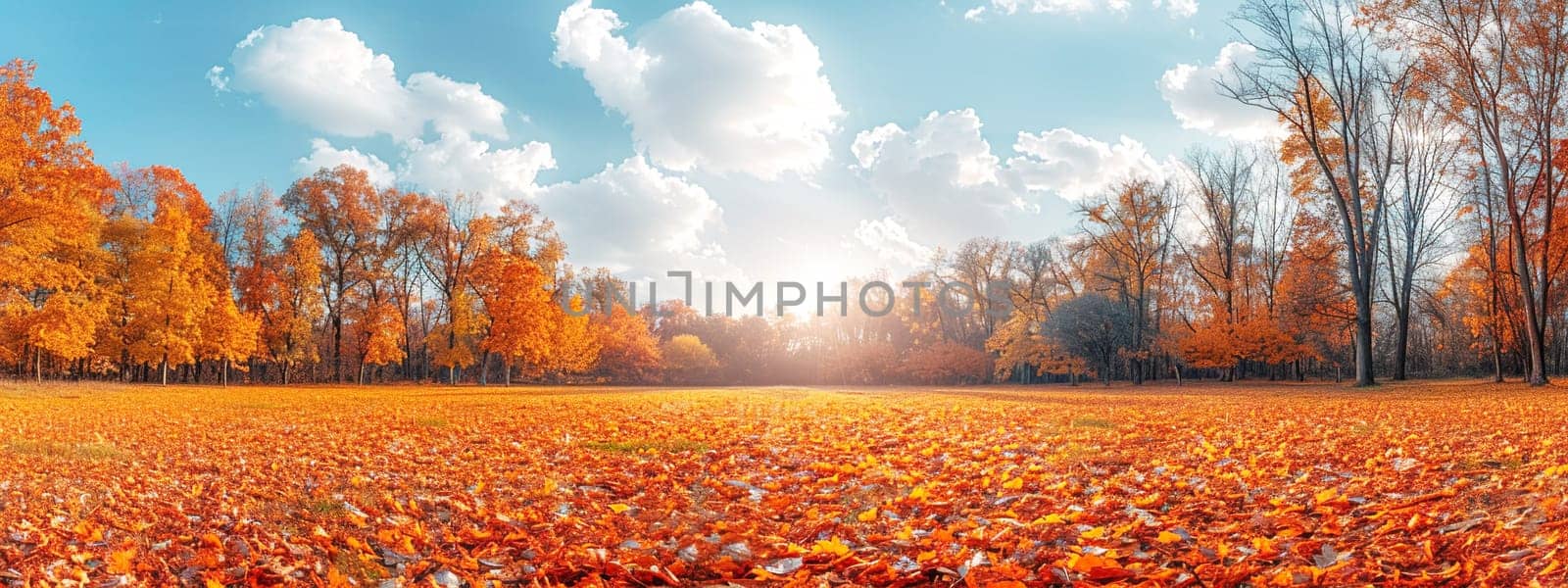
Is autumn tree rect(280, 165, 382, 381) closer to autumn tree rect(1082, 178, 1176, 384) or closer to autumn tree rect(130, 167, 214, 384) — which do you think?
autumn tree rect(130, 167, 214, 384)

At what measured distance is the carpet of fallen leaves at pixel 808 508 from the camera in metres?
3.92

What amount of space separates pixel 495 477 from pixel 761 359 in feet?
194

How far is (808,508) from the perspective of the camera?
5.39 m

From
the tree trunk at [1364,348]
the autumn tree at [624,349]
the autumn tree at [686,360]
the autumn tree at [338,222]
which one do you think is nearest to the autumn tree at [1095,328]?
the tree trunk at [1364,348]

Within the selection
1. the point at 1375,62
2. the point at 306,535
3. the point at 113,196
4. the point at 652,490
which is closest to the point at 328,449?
the point at 306,535

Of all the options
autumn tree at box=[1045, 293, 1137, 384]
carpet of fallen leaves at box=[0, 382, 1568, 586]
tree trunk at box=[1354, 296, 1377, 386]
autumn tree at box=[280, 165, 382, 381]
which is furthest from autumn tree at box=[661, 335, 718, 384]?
carpet of fallen leaves at box=[0, 382, 1568, 586]

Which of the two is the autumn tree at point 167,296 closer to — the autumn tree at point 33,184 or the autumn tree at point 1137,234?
the autumn tree at point 33,184

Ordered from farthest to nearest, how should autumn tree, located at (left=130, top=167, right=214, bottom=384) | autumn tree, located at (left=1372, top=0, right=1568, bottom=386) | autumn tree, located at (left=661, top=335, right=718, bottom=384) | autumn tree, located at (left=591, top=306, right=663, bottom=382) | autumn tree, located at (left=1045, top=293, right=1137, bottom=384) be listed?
autumn tree, located at (left=661, top=335, right=718, bottom=384) < autumn tree, located at (left=591, top=306, right=663, bottom=382) < autumn tree, located at (left=1045, top=293, right=1137, bottom=384) < autumn tree, located at (left=130, top=167, right=214, bottom=384) < autumn tree, located at (left=1372, top=0, right=1568, bottom=386)

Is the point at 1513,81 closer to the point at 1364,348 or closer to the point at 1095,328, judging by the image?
the point at 1364,348

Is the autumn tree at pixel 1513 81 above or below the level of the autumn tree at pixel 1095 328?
above

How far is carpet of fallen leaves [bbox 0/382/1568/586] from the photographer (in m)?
3.92

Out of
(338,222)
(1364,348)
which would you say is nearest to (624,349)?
(338,222)

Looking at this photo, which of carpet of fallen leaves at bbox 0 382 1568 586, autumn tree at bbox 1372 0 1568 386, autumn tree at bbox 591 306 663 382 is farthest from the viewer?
autumn tree at bbox 591 306 663 382

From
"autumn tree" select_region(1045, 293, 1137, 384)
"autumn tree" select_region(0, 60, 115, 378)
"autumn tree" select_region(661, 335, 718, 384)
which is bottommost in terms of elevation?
"autumn tree" select_region(661, 335, 718, 384)
